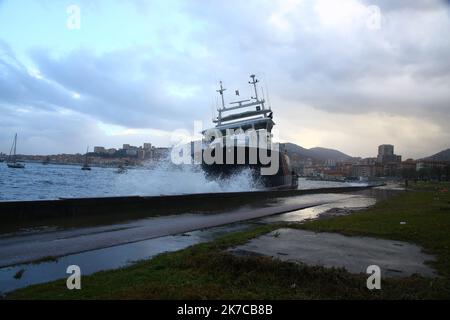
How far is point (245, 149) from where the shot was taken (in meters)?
30.5

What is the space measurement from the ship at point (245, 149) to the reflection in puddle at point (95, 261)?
21.3m

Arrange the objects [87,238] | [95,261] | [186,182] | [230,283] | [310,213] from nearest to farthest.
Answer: [230,283] < [95,261] < [87,238] < [310,213] < [186,182]

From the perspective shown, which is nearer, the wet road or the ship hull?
the wet road

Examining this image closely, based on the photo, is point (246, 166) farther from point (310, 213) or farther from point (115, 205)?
point (115, 205)

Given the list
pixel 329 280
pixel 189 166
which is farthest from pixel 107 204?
pixel 189 166

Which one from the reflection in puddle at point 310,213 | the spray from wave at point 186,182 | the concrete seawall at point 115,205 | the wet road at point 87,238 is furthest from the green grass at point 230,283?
the spray from wave at point 186,182

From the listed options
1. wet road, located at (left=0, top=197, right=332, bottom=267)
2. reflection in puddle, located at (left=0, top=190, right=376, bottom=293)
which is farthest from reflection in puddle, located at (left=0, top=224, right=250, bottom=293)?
wet road, located at (left=0, top=197, right=332, bottom=267)

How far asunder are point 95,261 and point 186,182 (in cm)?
2410

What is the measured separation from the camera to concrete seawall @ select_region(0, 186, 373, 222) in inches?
402

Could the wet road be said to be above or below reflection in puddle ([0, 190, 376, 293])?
above

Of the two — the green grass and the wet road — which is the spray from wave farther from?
the green grass

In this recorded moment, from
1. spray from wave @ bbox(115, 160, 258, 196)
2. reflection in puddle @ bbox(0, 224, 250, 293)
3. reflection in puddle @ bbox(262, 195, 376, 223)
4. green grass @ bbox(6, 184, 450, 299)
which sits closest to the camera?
green grass @ bbox(6, 184, 450, 299)

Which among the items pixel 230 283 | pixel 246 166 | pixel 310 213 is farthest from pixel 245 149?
pixel 230 283

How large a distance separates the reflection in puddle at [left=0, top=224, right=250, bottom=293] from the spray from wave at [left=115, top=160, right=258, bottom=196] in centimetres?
1996
